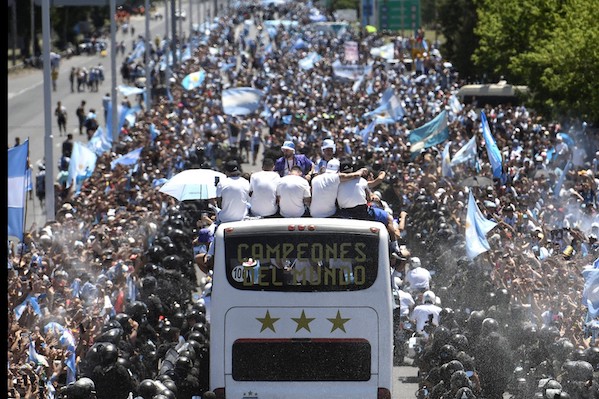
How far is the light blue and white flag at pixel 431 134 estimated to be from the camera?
110ft

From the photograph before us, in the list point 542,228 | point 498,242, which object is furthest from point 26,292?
point 542,228

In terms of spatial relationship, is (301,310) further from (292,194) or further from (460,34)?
(460,34)

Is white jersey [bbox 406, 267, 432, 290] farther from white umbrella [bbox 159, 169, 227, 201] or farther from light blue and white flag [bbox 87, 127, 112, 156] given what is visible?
light blue and white flag [bbox 87, 127, 112, 156]

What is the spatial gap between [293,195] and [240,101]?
27.8 metres

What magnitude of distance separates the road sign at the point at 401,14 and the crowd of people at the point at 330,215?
46.4 metres

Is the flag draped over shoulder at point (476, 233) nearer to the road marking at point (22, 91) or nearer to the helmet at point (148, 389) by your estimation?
the helmet at point (148, 389)

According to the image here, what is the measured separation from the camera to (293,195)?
50.4 feet

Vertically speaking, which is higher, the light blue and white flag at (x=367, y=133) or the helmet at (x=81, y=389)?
the helmet at (x=81, y=389)

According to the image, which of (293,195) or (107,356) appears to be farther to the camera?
(293,195)

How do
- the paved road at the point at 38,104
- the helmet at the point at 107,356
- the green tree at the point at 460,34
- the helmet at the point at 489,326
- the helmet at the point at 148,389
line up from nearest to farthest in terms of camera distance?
the helmet at the point at 148,389 → the helmet at the point at 107,356 → the helmet at the point at 489,326 → the paved road at the point at 38,104 → the green tree at the point at 460,34

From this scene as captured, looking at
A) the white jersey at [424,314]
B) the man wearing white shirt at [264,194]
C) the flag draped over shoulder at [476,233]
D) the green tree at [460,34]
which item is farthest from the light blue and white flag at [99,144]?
the green tree at [460,34]

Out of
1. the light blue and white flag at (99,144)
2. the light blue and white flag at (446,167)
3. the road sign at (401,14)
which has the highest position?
the light blue and white flag at (446,167)

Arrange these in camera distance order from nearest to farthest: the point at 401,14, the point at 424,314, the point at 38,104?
the point at 424,314, the point at 38,104, the point at 401,14

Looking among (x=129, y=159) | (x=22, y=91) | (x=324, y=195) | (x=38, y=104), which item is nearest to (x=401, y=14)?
(x=22, y=91)
